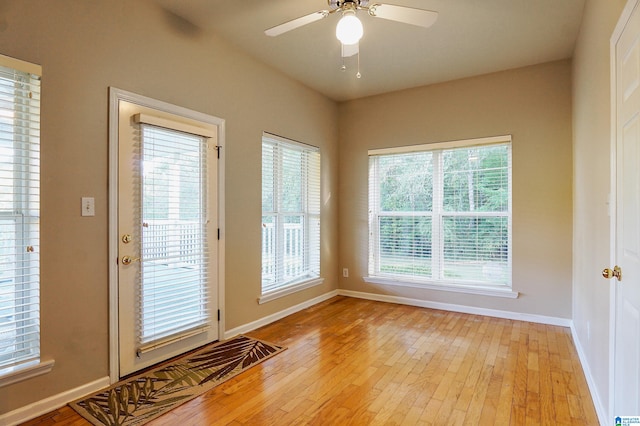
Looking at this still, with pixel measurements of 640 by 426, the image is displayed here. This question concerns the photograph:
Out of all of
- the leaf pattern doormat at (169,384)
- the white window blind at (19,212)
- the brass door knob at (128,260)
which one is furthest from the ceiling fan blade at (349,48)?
the leaf pattern doormat at (169,384)

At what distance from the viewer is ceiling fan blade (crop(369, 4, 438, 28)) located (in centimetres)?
205

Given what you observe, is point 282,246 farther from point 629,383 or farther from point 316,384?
point 629,383

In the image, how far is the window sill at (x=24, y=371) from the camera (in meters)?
1.92

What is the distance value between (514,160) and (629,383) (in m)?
2.88

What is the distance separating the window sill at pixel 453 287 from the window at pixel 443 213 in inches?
1.2

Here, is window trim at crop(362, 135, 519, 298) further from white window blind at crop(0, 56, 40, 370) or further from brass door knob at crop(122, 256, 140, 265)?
white window blind at crop(0, 56, 40, 370)

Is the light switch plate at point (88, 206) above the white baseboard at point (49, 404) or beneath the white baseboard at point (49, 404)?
above

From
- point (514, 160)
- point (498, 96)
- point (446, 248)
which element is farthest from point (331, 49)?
point (446, 248)

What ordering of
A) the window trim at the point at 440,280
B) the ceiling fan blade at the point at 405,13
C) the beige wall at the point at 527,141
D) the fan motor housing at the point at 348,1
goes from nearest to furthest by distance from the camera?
the ceiling fan blade at the point at 405,13 → the fan motor housing at the point at 348,1 → the beige wall at the point at 527,141 → the window trim at the point at 440,280

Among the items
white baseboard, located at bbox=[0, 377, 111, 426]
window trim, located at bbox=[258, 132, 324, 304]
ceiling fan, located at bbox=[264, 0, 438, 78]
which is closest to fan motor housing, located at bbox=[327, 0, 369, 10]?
ceiling fan, located at bbox=[264, 0, 438, 78]

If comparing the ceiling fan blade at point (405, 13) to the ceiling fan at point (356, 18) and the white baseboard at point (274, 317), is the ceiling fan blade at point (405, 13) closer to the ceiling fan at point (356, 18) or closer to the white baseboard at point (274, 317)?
the ceiling fan at point (356, 18)

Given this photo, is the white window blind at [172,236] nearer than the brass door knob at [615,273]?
No

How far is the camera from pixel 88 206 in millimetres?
2314

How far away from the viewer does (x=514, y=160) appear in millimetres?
3908
